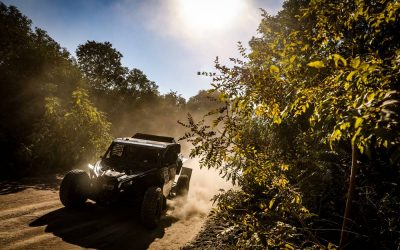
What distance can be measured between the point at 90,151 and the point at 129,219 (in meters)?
7.27

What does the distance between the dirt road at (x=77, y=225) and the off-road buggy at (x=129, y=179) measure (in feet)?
1.25

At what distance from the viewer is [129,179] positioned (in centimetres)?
639

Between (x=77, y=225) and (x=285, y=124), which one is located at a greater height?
(x=285, y=124)

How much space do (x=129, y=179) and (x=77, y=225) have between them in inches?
59.5

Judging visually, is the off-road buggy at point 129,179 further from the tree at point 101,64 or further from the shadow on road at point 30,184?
the tree at point 101,64

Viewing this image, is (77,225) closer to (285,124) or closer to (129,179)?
(129,179)

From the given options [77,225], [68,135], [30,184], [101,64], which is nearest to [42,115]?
[68,135]

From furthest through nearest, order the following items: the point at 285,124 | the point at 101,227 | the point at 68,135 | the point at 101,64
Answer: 1. the point at 101,64
2. the point at 68,135
3. the point at 285,124
4. the point at 101,227

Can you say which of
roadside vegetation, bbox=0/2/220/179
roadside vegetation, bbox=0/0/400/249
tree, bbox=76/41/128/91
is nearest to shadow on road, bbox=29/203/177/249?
roadside vegetation, bbox=0/0/400/249

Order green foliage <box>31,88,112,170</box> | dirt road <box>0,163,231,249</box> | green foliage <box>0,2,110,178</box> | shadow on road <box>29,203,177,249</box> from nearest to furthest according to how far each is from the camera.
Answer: dirt road <box>0,163,231,249</box> → shadow on road <box>29,203,177,249</box> → green foliage <box>0,2,110,178</box> → green foliage <box>31,88,112,170</box>

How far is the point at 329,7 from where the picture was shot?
2.28m

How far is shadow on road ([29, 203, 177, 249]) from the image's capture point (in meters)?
5.24

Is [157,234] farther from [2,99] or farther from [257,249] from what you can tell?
[2,99]

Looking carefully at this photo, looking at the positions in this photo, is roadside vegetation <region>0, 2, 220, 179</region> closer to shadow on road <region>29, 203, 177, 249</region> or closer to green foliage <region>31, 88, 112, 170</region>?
green foliage <region>31, 88, 112, 170</region>
